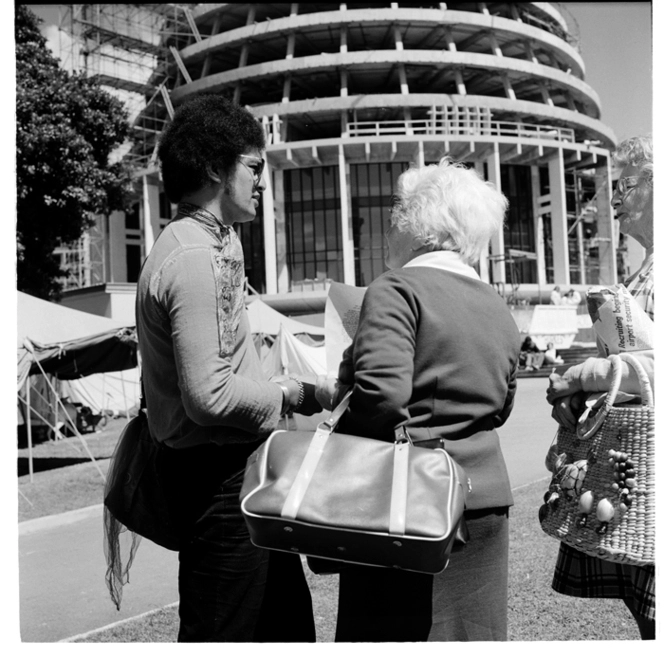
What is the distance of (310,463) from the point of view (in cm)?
209

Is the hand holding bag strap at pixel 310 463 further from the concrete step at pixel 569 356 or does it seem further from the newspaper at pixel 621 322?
the concrete step at pixel 569 356

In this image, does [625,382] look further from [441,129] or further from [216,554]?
[441,129]

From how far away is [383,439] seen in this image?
2207 millimetres

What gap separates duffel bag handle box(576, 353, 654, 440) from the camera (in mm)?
2299

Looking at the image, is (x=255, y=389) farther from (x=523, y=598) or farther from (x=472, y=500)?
(x=523, y=598)

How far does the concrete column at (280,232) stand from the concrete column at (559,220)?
16.7 m

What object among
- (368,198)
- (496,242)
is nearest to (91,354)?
(496,242)

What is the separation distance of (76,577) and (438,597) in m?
4.08

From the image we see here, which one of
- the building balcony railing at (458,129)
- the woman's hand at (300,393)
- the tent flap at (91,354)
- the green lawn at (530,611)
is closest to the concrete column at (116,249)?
the building balcony railing at (458,129)

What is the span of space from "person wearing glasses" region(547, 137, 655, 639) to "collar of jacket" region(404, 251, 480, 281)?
0.51 m

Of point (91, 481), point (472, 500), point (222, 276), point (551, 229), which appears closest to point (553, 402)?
point (472, 500)

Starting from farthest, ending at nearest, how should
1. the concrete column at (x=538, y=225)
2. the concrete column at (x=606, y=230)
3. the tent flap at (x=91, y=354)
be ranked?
the concrete column at (x=538, y=225) → the concrete column at (x=606, y=230) → the tent flap at (x=91, y=354)

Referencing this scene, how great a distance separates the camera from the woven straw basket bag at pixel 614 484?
2.23 metres

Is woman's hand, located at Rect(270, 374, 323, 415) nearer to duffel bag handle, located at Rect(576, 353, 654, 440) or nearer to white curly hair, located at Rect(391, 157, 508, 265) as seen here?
white curly hair, located at Rect(391, 157, 508, 265)
